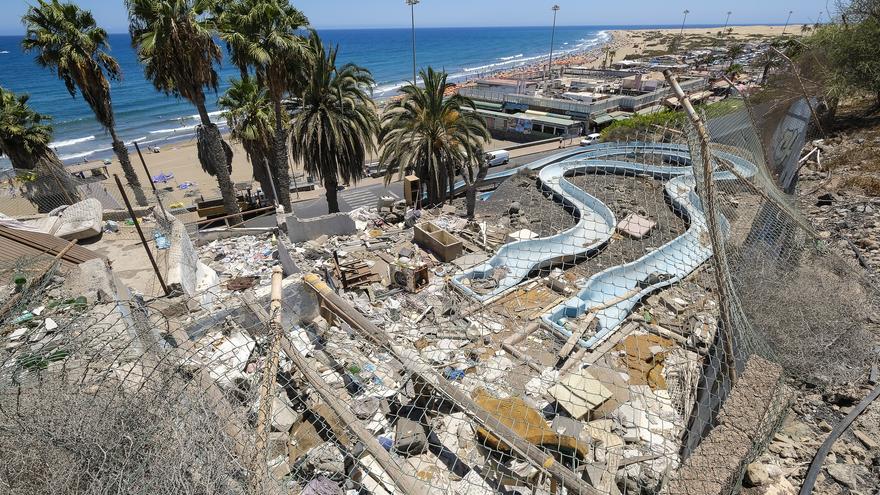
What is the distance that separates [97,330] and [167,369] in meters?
1.58

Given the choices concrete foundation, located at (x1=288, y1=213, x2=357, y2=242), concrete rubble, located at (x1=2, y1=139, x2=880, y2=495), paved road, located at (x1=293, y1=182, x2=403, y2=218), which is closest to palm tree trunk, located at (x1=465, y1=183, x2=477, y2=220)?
concrete rubble, located at (x1=2, y1=139, x2=880, y2=495)

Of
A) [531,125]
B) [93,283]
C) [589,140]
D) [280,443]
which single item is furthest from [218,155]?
[531,125]

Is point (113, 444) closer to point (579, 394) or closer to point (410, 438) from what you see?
point (410, 438)

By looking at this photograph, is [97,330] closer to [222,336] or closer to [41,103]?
[222,336]

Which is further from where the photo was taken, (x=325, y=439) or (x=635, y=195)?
(x=635, y=195)

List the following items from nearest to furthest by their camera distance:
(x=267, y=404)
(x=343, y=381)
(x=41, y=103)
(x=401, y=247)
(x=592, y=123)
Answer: (x=267, y=404) → (x=343, y=381) → (x=401, y=247) → (x=592, y=123) → (x=41, y=103)

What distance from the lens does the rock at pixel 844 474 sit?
352 centimetres

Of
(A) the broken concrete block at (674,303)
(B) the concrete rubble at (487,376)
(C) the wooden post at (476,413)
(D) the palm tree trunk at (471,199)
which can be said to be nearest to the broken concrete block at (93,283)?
(B) the concrete rubble at (487,376)

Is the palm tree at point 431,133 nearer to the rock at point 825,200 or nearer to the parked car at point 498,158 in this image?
the rock at point 825,200

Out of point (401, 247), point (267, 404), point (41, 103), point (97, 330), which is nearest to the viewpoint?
point (267, 404)

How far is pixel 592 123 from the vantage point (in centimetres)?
3086

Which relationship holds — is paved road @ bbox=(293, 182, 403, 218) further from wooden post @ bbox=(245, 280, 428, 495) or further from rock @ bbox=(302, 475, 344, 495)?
rock @ bbox=(302, 475, 344, 495)

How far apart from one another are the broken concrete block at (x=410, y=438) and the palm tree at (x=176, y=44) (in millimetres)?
10943

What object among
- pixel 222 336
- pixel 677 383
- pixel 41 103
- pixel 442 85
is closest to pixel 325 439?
pixel 222 336
